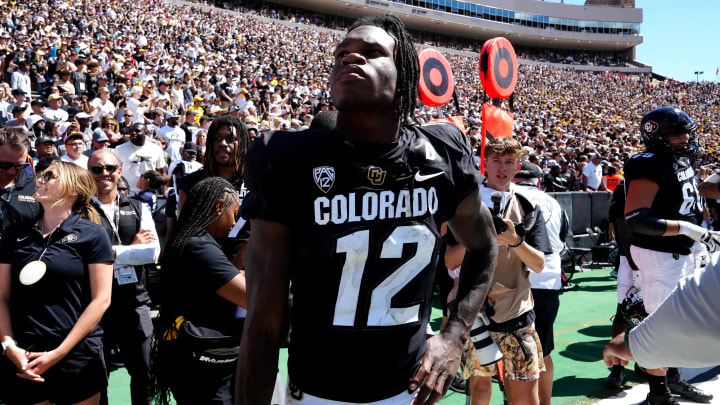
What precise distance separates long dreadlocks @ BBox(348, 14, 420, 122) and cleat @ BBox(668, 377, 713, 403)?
357 cm

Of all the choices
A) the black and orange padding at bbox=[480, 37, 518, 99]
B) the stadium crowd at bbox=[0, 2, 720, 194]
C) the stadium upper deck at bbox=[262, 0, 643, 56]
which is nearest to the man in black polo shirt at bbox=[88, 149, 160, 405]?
the black and orange padding at bbox=[480, 37, 518, 99]

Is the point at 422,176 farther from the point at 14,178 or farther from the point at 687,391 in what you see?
the point at 687,391

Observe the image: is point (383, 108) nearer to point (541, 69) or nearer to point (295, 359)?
point (295, 359)

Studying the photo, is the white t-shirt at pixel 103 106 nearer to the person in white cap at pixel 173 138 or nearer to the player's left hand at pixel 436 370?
the person in white cap at pixel 173 138

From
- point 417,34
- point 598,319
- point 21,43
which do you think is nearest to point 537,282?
point 598,319

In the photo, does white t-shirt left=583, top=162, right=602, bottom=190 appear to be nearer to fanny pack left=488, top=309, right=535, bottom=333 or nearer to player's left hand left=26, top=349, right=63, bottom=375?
fanny pack left=488, top=309, right=535, bottom=333

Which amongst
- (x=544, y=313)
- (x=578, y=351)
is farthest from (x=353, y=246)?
(x=578, y=351)

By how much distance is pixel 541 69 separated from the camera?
160 ft

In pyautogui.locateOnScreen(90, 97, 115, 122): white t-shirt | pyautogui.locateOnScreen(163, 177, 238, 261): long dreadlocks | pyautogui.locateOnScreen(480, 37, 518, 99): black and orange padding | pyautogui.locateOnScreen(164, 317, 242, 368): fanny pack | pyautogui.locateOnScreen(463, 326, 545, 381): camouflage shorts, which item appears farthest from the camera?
pyautogui.locateOnScreen(90, 97, 115, 122): white t-shirt

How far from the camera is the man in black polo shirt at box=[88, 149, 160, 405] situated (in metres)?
3.45

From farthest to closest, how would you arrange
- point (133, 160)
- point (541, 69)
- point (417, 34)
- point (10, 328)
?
point (417, 34)
point (541, 69)
point (133, 160)
point (10, 328)

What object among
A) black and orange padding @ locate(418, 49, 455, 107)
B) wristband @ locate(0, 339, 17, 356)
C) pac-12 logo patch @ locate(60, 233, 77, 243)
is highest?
black and orange padding @ locate(418, 49, 455, 107)

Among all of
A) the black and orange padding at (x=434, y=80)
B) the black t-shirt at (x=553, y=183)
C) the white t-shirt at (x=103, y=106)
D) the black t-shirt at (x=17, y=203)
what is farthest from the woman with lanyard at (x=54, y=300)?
the black t-shirt at (x=553, y=183)

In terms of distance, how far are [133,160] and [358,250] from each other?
6421 millimetres
